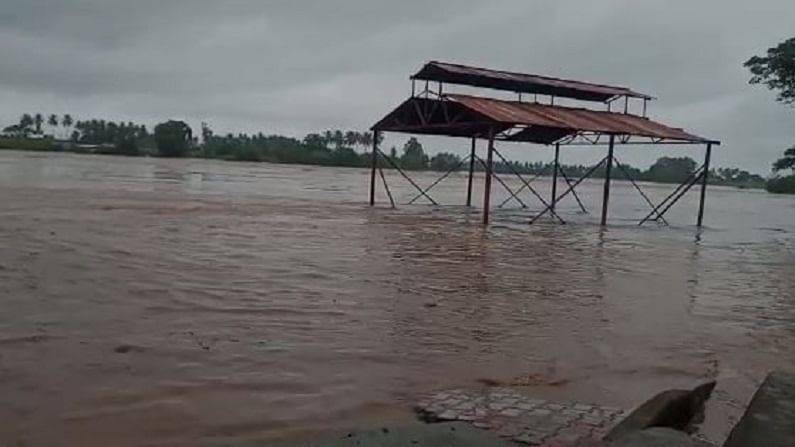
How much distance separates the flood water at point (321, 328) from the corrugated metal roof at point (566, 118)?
735 centimetres

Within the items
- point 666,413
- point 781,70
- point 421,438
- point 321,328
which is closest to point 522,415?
point 666,413

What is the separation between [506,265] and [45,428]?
1108cm

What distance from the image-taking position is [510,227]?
84.8ft

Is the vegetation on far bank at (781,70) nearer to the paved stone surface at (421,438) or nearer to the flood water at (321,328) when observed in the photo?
the flood water at (321,328)

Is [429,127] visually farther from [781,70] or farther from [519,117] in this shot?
[781,70]

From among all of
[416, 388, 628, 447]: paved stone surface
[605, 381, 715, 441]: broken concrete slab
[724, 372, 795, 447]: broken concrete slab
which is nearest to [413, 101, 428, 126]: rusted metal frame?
[416, 388, 628, 447]: paved stone surface

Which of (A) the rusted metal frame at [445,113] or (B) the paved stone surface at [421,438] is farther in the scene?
(A) the rusted metal frame at [445,113]

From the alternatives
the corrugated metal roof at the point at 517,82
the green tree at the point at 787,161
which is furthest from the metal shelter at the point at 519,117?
the green tree at the point at 787,161

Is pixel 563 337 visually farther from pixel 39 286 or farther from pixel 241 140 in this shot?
pixel 241 140

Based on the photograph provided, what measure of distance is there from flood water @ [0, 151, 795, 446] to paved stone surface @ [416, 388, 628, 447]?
0.96 feet

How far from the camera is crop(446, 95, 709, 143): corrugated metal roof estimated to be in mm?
25156

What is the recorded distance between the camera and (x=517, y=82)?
29.6 metres

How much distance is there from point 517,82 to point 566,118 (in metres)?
2.93

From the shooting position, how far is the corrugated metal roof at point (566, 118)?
25.2 metres
